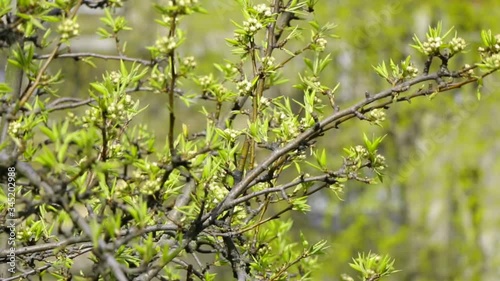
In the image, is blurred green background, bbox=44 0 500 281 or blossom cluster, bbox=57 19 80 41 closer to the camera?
blossom cluster, bbox=57 19 80 41

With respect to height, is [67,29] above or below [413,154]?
below

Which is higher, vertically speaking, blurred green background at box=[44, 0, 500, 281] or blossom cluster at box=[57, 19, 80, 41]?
blurred green background at box=[44, 0, 500, 281]

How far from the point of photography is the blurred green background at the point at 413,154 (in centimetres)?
693

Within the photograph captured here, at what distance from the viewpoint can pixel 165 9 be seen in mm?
1230

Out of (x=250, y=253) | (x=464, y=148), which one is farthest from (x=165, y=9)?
(x=464, y=148)

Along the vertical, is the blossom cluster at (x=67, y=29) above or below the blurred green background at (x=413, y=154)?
below

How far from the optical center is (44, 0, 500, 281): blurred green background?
22.7 ft

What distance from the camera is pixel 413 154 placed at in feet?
24.2

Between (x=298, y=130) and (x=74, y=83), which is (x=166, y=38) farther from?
(x=74, y=83)

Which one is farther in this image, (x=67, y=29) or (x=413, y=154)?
(x=413, y=154)

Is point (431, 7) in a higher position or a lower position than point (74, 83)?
higher

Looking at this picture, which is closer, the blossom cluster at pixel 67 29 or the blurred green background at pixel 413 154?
the blossom cluster at pixel 67 29

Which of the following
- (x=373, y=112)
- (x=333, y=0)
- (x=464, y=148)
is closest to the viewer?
(x=373, y=112)

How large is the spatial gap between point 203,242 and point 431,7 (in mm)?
6204
